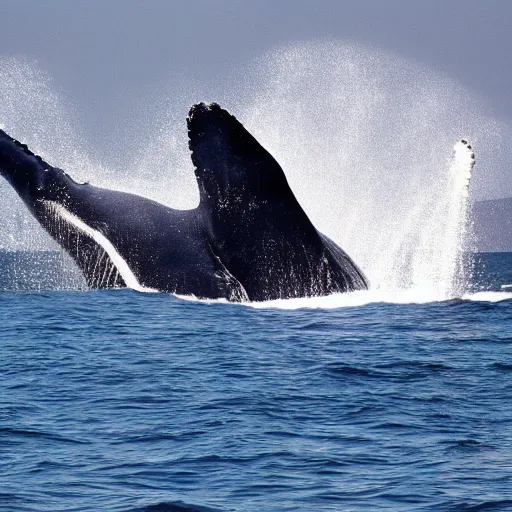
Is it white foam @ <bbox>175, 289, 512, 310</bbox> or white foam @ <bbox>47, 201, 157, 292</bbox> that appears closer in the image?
white foam @ <bbox>175, 289, 512, 310</bbox>

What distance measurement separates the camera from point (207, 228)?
1513cm

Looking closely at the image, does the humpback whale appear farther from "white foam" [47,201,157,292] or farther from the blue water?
the blue water

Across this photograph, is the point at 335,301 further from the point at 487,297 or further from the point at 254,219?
the point at 487,297

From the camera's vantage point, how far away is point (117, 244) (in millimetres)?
15750

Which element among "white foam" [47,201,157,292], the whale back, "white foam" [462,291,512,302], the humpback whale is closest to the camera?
the whale back

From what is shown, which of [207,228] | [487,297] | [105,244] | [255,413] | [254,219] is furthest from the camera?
[487,297]

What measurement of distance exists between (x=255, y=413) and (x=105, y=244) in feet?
22.3

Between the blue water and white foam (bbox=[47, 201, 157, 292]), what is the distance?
2.39ft

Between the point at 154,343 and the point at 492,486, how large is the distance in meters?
6.42

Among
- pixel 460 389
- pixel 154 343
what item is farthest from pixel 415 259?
pixel 460 389

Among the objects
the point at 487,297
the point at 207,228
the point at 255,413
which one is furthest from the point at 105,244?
the point at 487,297

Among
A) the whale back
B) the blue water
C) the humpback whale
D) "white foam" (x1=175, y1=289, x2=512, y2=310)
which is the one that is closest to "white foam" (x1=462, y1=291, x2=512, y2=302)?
"white foam" (x1=175, y1=289, x2=512, y2=310)

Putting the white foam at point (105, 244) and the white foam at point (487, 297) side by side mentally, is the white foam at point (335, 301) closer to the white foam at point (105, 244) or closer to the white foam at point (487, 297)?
the white foam at point (487, 297)

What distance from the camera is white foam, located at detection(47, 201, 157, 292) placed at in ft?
51.8
